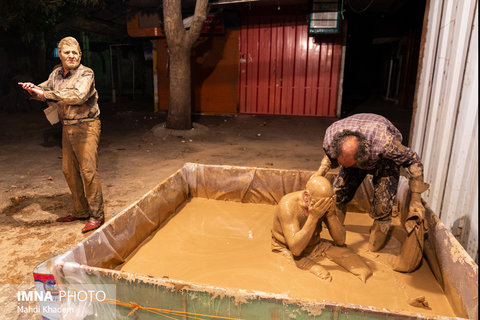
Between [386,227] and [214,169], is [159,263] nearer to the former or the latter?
[214,169]

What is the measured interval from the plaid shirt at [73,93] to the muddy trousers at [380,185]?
9.58 ft

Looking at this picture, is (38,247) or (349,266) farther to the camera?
(38,247)

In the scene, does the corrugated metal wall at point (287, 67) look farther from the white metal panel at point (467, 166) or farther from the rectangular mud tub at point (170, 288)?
the white metal panel at point (467, 166)

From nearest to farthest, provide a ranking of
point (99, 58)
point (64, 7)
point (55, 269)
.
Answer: point (55, 269)
point (64, 7)
point (99, 58)

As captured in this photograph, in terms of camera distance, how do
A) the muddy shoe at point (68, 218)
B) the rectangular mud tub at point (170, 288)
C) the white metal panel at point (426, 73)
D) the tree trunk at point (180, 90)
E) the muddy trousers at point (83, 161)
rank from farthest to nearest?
the tree trunk at point (180, 90) → the white metal panel at point (426, 73) → the muddy shoe at point (68, 218) → the muddy trousers at point (83, 161) → the rectangular mud tub at point (170, 288)

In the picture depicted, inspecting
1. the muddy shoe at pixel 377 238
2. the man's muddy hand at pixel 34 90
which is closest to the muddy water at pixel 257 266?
the muddy shoe at pixel 377 238

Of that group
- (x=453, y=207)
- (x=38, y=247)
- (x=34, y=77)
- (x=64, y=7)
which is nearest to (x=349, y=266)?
(x=453, y=207)

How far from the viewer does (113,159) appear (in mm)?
6855

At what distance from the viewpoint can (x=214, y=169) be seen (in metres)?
4.79

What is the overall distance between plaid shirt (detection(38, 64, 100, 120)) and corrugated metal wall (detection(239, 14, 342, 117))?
7481mm

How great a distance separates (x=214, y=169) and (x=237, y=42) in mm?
7061

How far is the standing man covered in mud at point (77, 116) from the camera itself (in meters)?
3.63

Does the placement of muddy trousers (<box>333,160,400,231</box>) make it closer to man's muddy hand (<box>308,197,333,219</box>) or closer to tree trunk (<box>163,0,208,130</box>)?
man's muddy hand (<box>308,197,333,219</box>)

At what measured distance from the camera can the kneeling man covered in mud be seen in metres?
2.85
